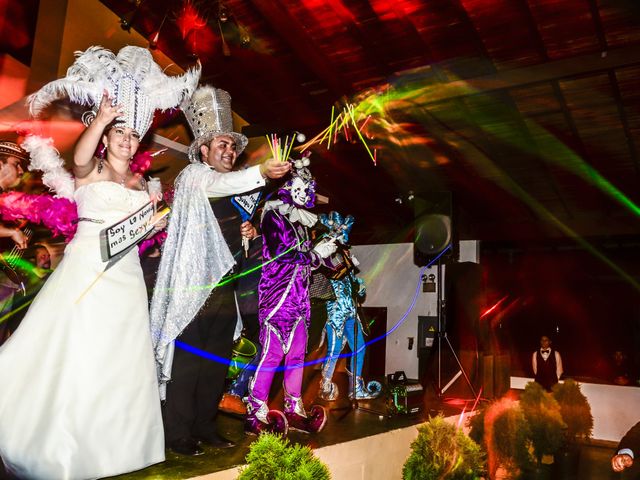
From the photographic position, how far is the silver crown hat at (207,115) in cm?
304

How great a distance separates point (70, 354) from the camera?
2109 mm

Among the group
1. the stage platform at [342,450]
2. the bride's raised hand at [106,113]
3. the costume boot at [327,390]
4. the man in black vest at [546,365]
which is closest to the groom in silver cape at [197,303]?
the stage platform at [342,450]

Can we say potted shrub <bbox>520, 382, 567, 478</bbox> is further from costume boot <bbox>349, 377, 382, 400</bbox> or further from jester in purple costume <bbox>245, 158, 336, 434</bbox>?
jester in purple costume <bbox>245, 158, 336, 434</bbox>

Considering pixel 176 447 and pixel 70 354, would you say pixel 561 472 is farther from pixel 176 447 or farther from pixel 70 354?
pixel 70 354

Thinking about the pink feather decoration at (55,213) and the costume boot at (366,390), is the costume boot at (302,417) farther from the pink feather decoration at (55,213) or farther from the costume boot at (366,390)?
the costume boot at (366,390)

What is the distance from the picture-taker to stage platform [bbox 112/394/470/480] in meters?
2.32

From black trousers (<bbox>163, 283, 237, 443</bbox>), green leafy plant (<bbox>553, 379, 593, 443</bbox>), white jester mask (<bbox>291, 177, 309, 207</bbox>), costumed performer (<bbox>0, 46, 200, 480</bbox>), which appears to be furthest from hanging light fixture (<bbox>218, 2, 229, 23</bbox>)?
green leafy plant (<bbox>553, 379, 593, 443</bbox>)

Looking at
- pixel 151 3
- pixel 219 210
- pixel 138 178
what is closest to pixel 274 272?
pixel 219 210

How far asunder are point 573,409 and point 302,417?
605 centimetres

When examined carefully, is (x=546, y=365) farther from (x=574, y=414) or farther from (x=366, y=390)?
(x=366, y=390)

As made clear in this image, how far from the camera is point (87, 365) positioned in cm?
214

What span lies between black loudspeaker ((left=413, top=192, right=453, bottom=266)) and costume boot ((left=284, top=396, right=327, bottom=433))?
12.7ft

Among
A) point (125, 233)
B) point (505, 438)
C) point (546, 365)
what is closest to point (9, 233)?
point (125, 233)

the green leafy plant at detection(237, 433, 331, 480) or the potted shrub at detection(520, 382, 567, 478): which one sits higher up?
the green leafy plant at detection(237, 433, 331, 480)
